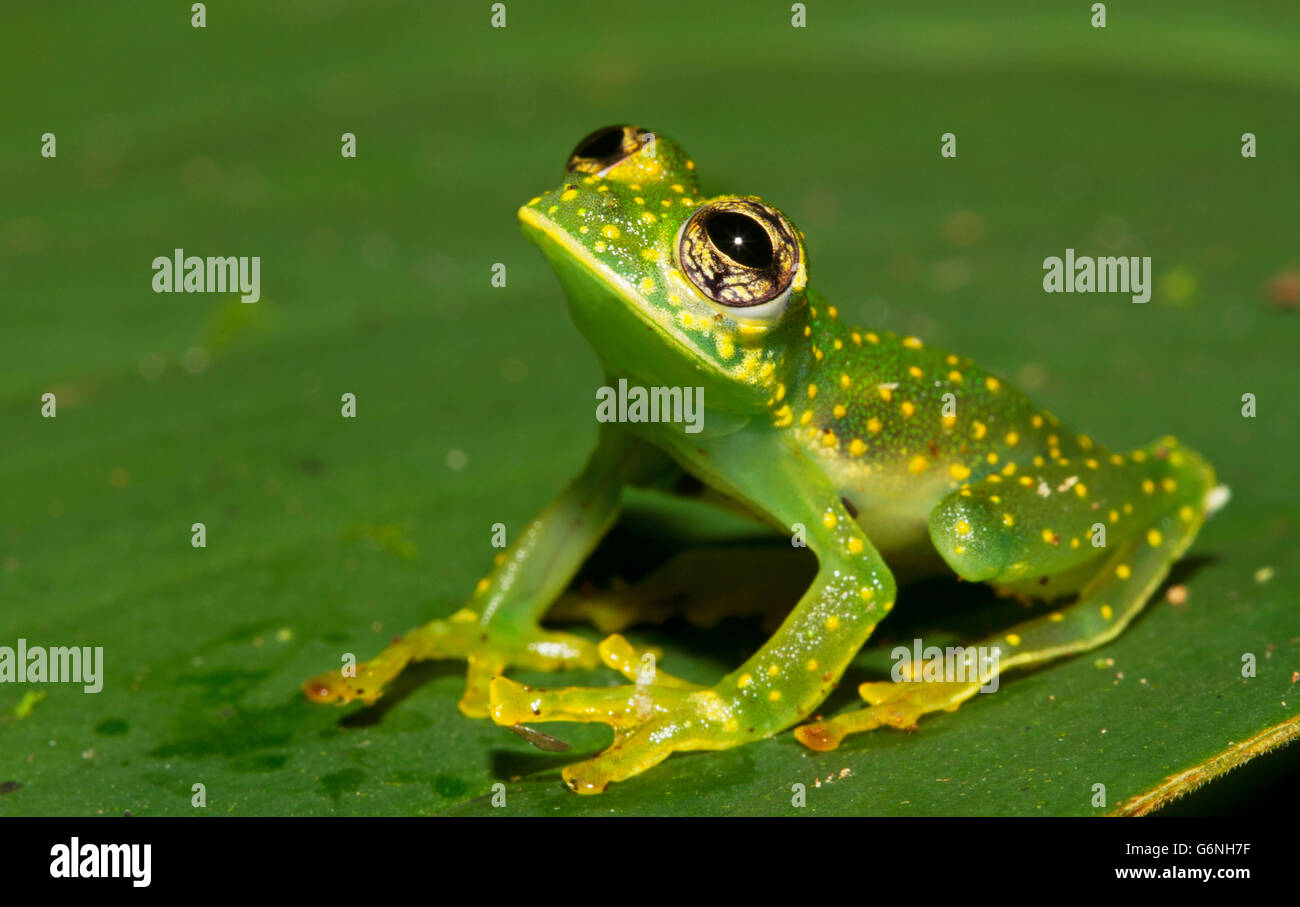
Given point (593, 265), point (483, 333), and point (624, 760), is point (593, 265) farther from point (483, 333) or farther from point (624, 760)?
point (483, 333)

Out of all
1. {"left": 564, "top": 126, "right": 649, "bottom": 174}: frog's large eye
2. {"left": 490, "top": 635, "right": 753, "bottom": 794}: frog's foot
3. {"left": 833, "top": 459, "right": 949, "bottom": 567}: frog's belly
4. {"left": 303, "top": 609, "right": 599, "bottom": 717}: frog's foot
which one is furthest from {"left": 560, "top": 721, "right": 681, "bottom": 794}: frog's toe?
{"left": 564, "top": 126, "right": 649, "bottom": 174}: frog's large eye

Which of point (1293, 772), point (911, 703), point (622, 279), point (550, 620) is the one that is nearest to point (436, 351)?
point (550, 620)

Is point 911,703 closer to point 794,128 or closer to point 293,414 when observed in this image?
point 293,414

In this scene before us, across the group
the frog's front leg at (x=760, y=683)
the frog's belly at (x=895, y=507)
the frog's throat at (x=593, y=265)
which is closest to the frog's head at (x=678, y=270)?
the frog's throat at (x=593, y=265)

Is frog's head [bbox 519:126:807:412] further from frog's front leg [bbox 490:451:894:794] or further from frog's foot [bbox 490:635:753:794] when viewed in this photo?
frog's foot [bbox 490:635:753:794]

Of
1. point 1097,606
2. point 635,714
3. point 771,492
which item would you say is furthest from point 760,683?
point 1097,606

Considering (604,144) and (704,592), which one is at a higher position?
(604,144)
